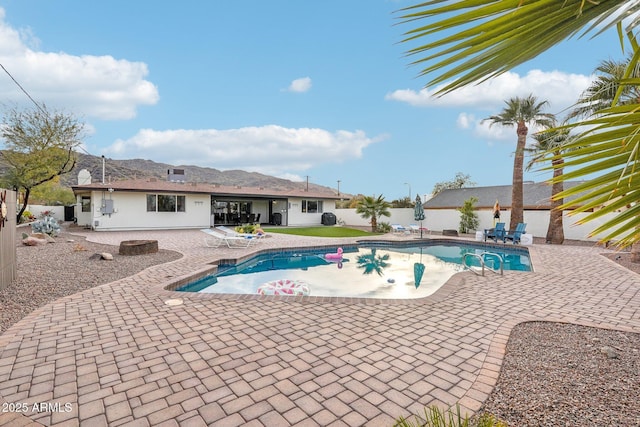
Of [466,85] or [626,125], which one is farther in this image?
[466,85]

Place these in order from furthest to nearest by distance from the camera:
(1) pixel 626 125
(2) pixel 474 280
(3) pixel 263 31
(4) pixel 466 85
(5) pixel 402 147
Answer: (5) pixel 402 147
(3) pixel 263 31
(2) pixel 474 280
(4) pixel 466 85
(1) pixel 626 125

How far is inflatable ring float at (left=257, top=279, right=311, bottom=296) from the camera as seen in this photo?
7.03m

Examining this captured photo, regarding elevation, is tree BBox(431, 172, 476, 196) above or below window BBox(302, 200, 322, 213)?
above

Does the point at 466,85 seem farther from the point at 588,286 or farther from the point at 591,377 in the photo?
the point at 588,286

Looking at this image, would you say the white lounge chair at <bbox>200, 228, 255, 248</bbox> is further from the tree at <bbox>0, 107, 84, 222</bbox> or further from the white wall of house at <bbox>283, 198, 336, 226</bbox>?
the tree at <bbox>0, 107, 84, 222</bbox>

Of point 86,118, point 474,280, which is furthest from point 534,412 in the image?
point 86,118

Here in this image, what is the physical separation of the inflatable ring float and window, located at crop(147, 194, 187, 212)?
14.2 metres

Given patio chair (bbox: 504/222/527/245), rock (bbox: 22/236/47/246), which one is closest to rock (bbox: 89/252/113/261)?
rock (bbox: 22/236/47/246)

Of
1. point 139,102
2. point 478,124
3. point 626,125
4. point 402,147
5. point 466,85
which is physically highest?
point 139,102

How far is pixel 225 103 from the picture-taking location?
93.0ft

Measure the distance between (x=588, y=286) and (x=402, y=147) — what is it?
12.6 metres

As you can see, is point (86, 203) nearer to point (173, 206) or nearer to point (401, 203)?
point (173, 206)

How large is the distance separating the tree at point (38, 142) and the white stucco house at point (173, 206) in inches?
76.8

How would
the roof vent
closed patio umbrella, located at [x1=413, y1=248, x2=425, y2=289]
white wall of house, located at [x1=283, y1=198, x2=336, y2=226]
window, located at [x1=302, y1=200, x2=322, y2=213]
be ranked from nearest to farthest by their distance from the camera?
1. closed patio umbrella, located at [x1=413, y1=248, x2=425, y2=289]
2. the roof vent
3. white wall of house, located at [x1=283, y1=198, x2=336, y2=226]
4. window, located at [x1=302, y1=200, x2=322, y2=213]
